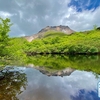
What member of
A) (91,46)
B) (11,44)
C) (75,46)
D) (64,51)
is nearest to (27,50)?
(64,51)

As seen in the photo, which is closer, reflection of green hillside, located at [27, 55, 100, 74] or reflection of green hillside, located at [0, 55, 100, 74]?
reflection of green hillside, located at [0, 55, 100, 74]

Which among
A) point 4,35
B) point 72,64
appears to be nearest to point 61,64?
point 72,64

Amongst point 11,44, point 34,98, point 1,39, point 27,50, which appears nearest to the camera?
point 34,98

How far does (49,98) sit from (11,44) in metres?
9.67

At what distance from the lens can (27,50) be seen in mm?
129250

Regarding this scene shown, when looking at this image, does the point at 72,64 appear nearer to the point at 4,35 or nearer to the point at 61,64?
the point at 61,64

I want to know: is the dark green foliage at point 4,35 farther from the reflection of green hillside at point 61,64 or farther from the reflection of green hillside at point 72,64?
the reflection of green hillside at point 72,64

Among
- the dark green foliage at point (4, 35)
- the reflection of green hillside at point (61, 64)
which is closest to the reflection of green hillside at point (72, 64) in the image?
the reflection of green hillside at point (61, 64)

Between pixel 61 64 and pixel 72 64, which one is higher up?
pixel 61 64

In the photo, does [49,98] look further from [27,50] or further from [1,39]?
[27,50]

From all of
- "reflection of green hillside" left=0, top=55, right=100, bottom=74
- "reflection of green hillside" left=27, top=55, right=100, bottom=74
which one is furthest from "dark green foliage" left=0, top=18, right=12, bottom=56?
"reflection of green hillside" left=27, top=55, right=100, bottom=74

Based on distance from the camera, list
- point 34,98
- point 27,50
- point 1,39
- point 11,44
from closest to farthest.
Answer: point 34,98 → point 1,39 → point 11,44 → point 27,50

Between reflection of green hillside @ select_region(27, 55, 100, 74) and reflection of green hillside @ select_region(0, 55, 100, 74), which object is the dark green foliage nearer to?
reflection of green hillside @ select_region(0, 55, 100, 74)

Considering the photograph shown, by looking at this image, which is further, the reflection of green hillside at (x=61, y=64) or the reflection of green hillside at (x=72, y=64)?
the reflection of green hillside at (x=72, y=64)
